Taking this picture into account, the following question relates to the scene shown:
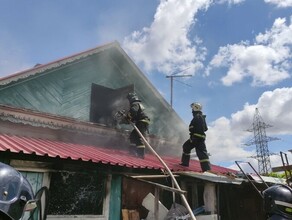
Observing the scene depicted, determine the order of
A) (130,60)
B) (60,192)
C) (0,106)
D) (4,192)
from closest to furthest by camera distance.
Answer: (4,192), (60,192), (0,106), (130,60)

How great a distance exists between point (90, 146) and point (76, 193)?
77.6 inches

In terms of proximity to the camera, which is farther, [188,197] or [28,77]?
[188,197]

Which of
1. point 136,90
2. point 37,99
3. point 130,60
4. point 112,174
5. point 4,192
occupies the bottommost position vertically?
point 4,192

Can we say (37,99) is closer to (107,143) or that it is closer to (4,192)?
(107,143)

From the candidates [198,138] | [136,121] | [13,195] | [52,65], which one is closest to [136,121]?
[136,121]

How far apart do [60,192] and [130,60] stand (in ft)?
19.6

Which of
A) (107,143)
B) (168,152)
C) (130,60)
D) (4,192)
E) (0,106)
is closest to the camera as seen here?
(4,192)

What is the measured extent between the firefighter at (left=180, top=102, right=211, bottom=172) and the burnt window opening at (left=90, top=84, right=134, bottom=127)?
92.0 inches

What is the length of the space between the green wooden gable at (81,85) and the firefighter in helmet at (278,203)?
6.31 meters

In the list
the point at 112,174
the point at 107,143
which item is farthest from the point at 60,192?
the point at 107,143

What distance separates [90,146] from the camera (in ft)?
29.2

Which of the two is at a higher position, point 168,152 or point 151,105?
point 151,105

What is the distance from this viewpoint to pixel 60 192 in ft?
22.4

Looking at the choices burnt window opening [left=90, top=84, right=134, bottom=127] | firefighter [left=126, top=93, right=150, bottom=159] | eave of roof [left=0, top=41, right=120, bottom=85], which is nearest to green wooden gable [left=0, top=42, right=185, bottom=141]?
eave of roof [left=0, top=41, right=120, bottom=85]
